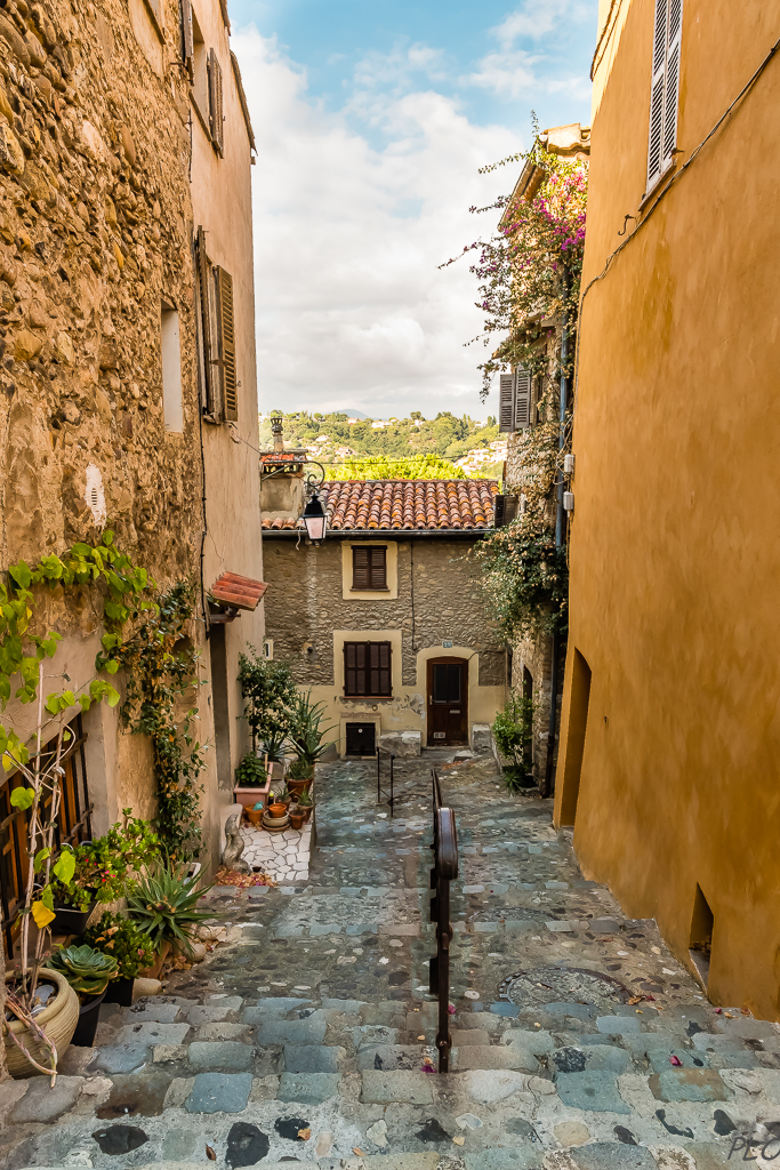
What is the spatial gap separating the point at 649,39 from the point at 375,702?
12.4 m

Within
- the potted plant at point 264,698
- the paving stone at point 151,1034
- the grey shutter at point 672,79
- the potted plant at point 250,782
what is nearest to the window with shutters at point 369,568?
the potted plant at point 264,698

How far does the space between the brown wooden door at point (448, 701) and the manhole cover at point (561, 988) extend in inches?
429

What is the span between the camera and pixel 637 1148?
2.42 metres

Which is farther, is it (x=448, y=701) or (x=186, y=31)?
(x=448, y=701)

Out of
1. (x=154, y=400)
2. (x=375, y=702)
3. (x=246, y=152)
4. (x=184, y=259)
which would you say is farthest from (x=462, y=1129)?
(x=375, y=702)

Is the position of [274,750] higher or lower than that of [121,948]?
lower

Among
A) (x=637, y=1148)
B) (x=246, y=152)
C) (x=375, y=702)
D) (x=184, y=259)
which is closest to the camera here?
(x=637, y=1148)

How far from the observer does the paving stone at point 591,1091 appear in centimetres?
266

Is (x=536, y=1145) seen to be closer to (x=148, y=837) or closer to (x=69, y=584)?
(x=148, y=837)

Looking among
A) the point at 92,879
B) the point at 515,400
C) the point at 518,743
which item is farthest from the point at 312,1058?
the point at 515,400

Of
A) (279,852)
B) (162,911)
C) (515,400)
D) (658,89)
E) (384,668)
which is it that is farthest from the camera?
(384,668)

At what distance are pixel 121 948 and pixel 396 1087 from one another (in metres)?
1.65

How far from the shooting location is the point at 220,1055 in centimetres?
301

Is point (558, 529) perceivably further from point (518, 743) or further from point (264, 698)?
point (264, 698)
